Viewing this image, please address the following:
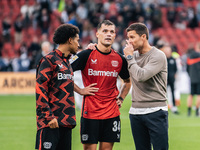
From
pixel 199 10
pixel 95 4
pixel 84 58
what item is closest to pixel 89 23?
pixel 95 4

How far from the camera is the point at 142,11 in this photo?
87.1 feet

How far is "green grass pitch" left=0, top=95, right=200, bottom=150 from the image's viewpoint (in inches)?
346

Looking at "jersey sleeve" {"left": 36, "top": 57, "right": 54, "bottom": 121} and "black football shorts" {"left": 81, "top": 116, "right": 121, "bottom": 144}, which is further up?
"jersey sleeve" {"left": 36, "top": 57, "right": 54, "bottom": 121}

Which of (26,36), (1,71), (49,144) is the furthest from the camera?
(26,36)

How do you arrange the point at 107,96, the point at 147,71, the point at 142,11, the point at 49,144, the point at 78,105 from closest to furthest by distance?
1. the point at 49,144
2. the point at 147,71
3. the point at 107,96
4. the point at 78,105
5. the point at 142,11

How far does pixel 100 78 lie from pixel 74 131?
492cm

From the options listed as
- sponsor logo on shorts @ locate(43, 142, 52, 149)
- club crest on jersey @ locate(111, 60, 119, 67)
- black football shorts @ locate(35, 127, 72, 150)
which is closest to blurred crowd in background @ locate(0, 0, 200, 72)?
club crest on jersey @ locate(111, 60, 119, 67)

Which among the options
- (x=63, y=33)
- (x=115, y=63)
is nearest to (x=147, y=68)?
(x=115, y=63)

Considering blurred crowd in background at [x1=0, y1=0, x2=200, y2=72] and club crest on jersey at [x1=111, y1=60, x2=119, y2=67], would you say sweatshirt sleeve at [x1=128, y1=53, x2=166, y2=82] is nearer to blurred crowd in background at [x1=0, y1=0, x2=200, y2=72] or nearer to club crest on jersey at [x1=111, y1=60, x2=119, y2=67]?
club crest on jersey at [x1=111, y1=60, x2=119, y2=67]

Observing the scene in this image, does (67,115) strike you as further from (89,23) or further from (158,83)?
(89,23)

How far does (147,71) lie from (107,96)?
856 millimetres

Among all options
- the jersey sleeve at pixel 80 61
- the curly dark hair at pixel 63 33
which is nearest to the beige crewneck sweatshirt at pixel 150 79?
the jersey sleeve at pixel 80 61

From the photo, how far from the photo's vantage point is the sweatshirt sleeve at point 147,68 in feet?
17.5

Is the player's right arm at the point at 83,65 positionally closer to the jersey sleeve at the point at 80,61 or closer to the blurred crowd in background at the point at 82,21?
the jersey sleeve at the point at 80,61
